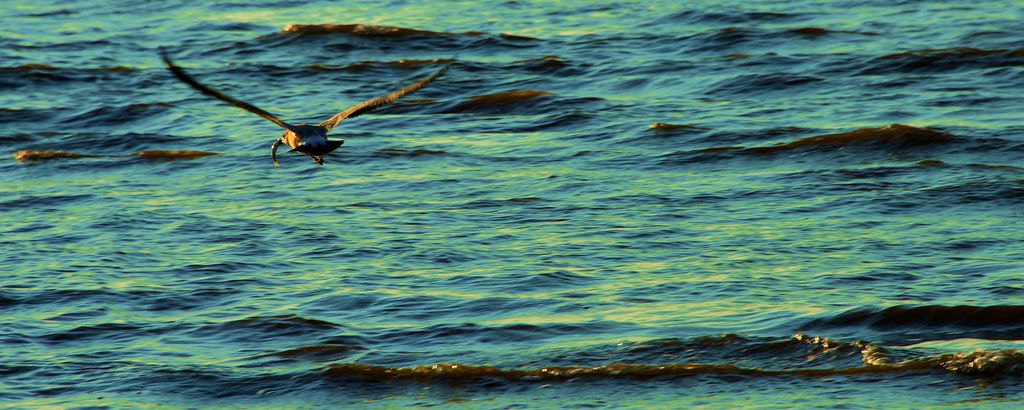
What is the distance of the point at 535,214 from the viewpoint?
934 centimetres

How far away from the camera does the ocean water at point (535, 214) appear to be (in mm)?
6824

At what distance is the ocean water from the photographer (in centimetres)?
682

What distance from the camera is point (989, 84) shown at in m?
12.1

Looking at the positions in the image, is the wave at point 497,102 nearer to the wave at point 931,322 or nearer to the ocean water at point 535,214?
the ocean water at point 535,214

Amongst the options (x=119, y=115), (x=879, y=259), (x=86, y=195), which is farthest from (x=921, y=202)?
(x=119, y=115)

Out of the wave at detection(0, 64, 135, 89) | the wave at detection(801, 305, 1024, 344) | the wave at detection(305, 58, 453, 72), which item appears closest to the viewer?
the wave at detection(801, 305, 1024, 344)

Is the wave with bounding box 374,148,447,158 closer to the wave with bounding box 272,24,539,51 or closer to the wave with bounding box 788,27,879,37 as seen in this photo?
the wave with bounding box 272,24,539,51

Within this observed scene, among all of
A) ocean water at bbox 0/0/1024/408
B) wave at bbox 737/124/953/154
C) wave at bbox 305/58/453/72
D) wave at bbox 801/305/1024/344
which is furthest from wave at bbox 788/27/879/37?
wave at bbox 801/305/1024/344

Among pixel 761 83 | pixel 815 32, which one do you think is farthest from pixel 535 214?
pixel 815 32

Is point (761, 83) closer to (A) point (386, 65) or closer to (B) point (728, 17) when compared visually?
(B) point (728, 17)

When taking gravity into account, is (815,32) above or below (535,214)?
above

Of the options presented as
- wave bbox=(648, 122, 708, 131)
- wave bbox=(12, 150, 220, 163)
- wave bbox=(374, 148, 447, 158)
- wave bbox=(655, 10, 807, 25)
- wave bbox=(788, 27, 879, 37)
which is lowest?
wave bbox=(648, 122, 708, 131)

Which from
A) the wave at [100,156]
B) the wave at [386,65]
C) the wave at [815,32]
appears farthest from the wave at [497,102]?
the wave at [815,32]

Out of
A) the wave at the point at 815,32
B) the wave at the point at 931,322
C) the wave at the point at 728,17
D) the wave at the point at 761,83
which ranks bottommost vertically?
the wave at the point at 931,322
